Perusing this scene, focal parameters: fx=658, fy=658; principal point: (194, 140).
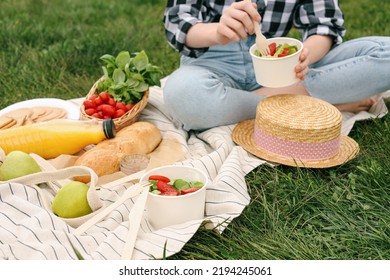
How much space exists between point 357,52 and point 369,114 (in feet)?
0.74

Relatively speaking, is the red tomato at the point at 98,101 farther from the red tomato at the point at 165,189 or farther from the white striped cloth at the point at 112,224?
the red tomato at the point at 165,189

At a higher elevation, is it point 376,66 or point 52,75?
point 376,66

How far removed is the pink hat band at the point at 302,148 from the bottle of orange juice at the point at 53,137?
1.66 feet

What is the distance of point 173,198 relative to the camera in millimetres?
1611

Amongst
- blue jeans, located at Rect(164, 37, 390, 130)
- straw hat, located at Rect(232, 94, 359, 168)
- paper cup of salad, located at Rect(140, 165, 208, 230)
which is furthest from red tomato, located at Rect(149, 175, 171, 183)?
blue jeans, located at Rect(164, 37, 390, 130)

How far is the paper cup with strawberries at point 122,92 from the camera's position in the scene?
7.18 feet

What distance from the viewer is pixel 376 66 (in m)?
2.18

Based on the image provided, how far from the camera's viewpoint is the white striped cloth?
1560 millimetres

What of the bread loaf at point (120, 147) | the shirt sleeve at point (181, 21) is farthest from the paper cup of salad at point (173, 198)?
the shirt sleeve at point (181, 21)

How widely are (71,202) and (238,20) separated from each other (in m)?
0.71

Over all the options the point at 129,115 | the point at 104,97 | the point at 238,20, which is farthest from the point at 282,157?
the point at 104,97
